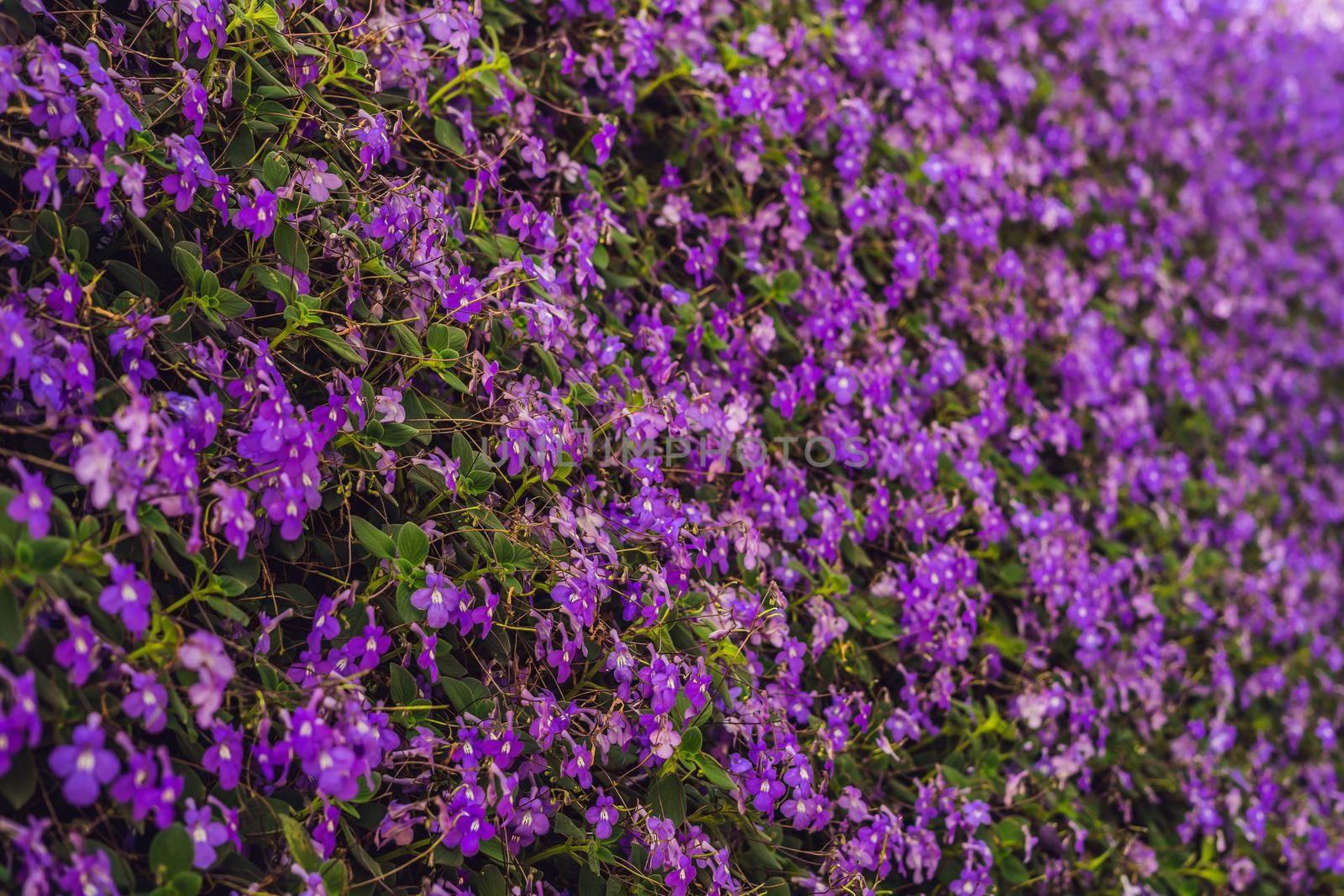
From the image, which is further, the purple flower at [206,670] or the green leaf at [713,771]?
the green leaf at [713,771]

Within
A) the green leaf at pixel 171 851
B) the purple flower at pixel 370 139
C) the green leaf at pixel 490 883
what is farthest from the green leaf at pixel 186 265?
the green leaf at pixel 490 883

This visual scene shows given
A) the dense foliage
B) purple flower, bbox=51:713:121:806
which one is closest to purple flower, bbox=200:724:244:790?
the dense foliage

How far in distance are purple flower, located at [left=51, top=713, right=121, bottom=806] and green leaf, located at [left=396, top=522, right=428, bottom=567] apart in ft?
1.93

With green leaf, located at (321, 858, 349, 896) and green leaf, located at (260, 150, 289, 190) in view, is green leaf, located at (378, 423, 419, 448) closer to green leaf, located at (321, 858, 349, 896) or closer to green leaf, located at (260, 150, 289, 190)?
green leaf, located at (260, 150, 289, 190)

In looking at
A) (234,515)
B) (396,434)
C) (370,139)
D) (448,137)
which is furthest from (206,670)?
(448,137)

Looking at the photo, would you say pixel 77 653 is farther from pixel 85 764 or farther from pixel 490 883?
pixel 490 883

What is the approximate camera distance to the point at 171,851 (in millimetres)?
1497

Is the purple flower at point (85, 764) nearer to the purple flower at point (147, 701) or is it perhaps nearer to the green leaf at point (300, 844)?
the purple flower at point (147, 701)

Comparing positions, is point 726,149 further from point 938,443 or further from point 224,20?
point 224,20

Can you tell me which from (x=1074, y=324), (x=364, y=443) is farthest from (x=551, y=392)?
(x=1074, y=324)

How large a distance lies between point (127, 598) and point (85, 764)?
23 cm

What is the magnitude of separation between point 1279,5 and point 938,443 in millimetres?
5935

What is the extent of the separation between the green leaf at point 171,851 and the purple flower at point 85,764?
0.43 feet

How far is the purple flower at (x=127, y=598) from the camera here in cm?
147
